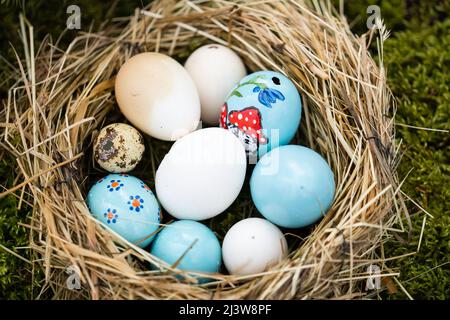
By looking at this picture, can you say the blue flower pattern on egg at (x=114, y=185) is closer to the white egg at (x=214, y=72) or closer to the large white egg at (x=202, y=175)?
the large white egg at (x=202, y=175)

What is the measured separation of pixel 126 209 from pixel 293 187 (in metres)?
0.55

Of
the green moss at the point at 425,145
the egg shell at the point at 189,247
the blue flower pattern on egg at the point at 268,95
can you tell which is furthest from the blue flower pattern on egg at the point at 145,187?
the green moss at the point at 425,145

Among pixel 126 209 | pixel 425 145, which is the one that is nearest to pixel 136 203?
pixel 126 209

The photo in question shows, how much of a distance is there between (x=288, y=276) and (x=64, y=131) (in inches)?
35.1

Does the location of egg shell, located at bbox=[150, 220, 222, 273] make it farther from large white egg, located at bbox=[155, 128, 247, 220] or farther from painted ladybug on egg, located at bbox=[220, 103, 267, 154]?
painted ladybug on egg, located at bbox=[220, 103, 267, 154]

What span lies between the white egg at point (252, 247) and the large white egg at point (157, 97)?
426mm

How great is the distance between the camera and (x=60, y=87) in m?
2.08

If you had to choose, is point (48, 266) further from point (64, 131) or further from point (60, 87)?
point (60, 87)

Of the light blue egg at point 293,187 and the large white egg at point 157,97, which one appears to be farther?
the large white egg at point 157,97

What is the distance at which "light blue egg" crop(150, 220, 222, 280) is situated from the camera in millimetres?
1812

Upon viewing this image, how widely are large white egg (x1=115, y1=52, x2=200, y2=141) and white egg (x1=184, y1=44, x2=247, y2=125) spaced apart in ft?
0.29

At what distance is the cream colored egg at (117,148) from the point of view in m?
1.96
